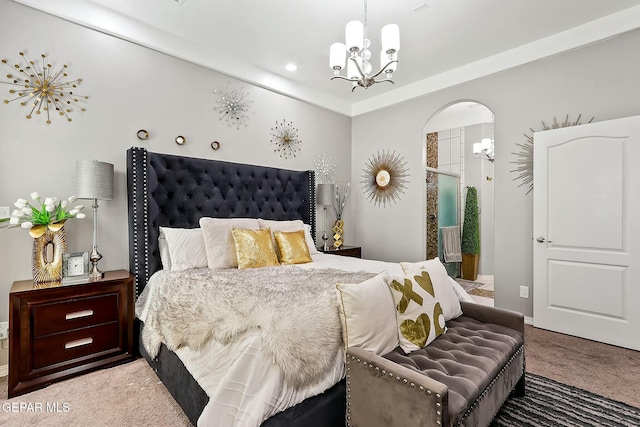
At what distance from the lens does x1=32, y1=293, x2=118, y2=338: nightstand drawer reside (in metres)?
2.10

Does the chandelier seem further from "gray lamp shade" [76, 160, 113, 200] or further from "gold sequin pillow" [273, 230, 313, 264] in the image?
"gray lamp shade" [76, 160, 113, 200]

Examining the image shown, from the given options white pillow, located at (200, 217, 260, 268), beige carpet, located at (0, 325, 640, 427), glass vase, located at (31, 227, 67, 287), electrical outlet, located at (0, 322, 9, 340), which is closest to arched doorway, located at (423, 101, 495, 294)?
beige carpet, located at (0, 325, 640, 427)

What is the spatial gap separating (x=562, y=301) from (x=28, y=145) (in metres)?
4.86

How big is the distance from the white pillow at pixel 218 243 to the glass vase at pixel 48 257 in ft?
3.38

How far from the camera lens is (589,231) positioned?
9.48ft

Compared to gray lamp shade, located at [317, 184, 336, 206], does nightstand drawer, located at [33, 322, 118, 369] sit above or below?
below

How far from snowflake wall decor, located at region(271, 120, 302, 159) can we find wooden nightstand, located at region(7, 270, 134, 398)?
7.48 feet

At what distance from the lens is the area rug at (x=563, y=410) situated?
173 centimetres

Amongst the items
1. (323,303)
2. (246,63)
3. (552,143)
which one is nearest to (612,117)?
(552,143)

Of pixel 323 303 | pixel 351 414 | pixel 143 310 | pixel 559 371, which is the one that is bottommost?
pixel 559 371

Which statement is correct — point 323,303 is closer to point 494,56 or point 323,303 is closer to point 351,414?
point 351,414

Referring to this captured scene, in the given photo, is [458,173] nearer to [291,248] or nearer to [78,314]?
[291,248]

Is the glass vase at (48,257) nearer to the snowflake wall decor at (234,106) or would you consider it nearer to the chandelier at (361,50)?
the snowflake wall decor at (234,106)

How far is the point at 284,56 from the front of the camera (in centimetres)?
349
